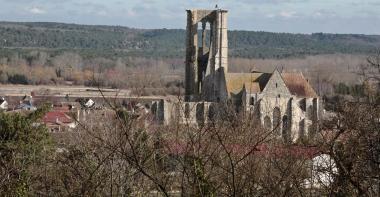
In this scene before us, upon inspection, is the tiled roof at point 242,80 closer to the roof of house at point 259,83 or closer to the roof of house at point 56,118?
the roof of house at point 259,83

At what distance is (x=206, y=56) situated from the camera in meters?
39.9

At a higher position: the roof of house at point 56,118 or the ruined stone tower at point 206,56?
the ruined stone tower at point 206,56

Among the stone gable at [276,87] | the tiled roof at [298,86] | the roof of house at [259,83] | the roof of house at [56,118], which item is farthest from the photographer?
the roof of house at [56,118]

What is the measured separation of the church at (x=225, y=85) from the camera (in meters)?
35.8

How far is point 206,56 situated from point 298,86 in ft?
17.1

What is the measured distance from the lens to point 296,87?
40500 mm

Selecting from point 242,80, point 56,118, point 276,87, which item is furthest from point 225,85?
point 56,118

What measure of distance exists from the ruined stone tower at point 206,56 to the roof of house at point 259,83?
844mm

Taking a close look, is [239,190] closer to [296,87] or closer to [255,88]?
[255,88]

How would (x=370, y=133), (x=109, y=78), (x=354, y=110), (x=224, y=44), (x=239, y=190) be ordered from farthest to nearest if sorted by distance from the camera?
1. (x=109, y=78)
2. (x=224, y=44)
3. (x=354, y=110)
4. (x=370, y=133)
5. (x=239, y=190)

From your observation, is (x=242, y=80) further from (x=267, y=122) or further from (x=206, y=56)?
(x=267, y=122)

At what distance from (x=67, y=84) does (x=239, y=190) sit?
122240mm

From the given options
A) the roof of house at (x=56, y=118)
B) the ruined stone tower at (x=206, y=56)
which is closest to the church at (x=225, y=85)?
the ruined stone tower at (x=206, y=56)

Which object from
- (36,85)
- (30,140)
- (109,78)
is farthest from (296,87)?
(36,85)
